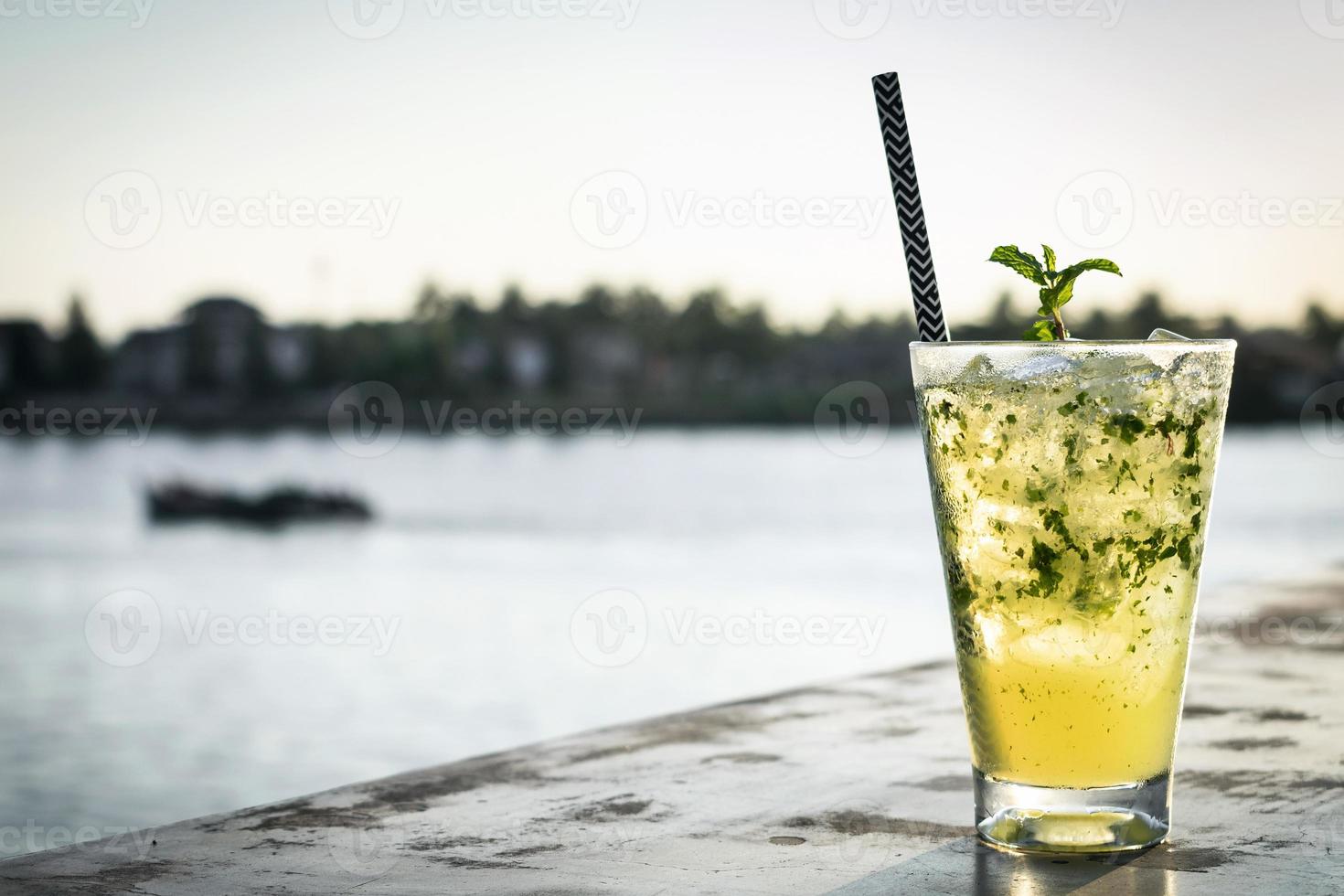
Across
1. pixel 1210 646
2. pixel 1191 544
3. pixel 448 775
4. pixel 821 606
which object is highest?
pixel 1191 544

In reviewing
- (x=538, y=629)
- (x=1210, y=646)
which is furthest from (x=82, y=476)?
(x=1210, y=646)

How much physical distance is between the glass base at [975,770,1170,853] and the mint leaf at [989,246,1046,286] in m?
0.72

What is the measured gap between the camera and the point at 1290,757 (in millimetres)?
2408

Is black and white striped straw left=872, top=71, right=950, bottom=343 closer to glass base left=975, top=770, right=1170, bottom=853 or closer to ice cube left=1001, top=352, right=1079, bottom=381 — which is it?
ice cube left=1001, top=352, right=1079, bottom=381

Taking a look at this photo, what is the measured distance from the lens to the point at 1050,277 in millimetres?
1954

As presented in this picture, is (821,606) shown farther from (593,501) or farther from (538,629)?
(593,501)

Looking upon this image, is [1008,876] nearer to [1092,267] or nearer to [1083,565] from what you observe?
[1083,565]

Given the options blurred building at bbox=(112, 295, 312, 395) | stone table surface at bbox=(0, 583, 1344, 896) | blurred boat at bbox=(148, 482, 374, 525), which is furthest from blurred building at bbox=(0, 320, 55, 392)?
stone table surface at bbox=(0, 583, 1344, 896)

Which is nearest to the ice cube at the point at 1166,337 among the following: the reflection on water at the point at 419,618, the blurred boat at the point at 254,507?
the reflection on water at the point at 419,618

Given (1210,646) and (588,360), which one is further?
(588,360)

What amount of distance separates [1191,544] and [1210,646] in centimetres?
206

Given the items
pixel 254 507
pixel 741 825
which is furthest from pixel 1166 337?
pixel 254 507

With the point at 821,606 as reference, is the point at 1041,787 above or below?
above

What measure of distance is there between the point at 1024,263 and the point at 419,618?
88.3ft
